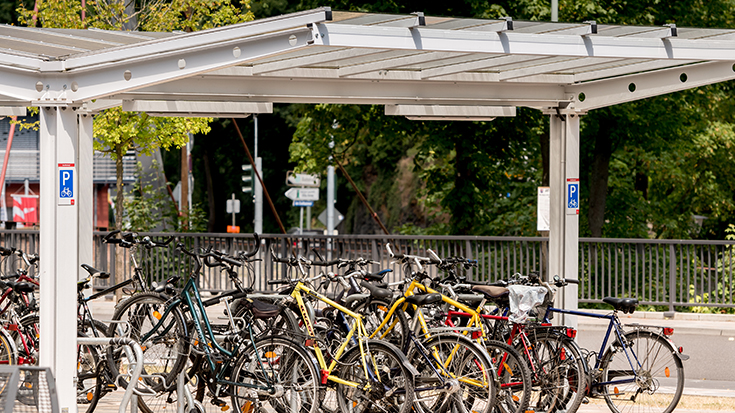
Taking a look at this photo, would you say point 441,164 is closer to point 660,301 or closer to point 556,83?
point 660,301

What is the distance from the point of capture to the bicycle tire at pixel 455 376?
635cm

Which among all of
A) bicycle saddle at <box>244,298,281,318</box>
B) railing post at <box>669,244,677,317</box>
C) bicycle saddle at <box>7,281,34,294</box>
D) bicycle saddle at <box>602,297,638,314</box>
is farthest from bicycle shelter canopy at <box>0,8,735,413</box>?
railing post at <box>669,244,677,317</box>

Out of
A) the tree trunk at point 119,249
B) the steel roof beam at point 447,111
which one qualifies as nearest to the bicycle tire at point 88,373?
the steel roof beam at point 447,111

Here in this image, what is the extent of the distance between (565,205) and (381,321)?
2550 millimetres

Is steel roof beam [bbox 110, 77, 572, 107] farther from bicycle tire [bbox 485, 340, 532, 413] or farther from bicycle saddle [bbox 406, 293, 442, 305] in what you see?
bicycle tire [bbox 485, 340, 532, 413]

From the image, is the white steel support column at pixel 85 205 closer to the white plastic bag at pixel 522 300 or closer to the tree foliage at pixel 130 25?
the white plastic bag at pixel 522 300

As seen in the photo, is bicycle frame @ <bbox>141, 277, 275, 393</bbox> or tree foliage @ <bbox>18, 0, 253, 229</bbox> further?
tree foliage @ <bbox>18, 0, 253, 229</bbox>

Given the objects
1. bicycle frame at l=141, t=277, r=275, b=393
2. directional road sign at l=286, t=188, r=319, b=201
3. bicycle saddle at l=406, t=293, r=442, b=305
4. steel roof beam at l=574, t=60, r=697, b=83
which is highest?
steel roof beam at l=574, t=60, r=697, b=83

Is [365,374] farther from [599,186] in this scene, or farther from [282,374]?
[599,186]

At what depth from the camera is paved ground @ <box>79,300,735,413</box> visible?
876 centimetres

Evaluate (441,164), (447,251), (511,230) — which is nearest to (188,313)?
(447,251)

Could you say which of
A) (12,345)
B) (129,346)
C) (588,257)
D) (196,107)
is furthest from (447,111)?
(588,257)

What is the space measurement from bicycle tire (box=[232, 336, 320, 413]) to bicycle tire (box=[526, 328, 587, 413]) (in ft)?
5.54

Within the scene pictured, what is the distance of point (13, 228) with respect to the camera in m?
16.2
